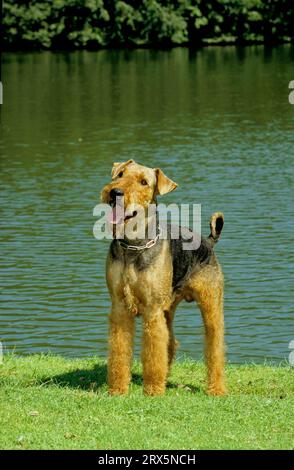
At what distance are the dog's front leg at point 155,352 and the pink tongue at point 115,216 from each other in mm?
871

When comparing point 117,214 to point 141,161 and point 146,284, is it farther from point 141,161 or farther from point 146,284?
point 141,161


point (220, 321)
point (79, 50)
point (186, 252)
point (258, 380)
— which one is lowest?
point (79, 50)

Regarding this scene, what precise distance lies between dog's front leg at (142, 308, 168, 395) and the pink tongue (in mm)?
871

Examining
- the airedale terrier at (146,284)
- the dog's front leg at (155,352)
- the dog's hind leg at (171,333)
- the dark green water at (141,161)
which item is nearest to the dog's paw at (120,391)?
the airedale terrier at (146,284)

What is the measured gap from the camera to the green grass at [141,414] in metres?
6.68

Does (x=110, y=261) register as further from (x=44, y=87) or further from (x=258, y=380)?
(x=44, y=87)

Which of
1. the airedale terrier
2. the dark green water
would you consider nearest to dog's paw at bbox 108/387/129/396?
the airedale terrier

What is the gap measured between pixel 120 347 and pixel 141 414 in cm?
86

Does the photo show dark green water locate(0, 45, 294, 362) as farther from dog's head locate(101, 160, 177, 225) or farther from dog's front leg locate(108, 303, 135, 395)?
dog's head locate(101, 160, 177, 225)

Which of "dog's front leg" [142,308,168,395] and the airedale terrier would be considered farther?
"dog's front leg" [142,308,168,395]

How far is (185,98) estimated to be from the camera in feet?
122

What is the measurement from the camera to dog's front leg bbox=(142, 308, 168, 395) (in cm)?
797

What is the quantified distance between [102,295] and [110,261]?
6.04 metres
